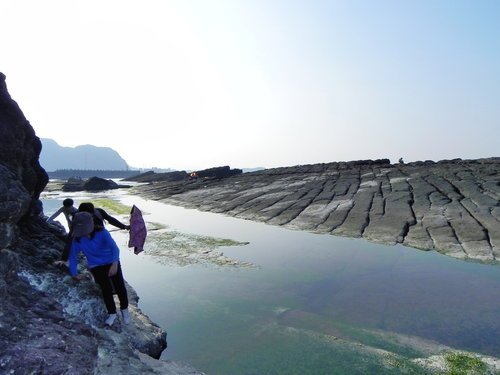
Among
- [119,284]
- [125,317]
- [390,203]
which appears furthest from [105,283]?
[390,203]

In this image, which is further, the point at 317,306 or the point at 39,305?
the point at 317,306

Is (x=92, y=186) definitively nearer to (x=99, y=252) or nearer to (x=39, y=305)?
(x=99, y=252)

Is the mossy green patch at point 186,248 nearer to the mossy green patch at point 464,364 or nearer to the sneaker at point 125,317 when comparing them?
the sneaker at point 125,317

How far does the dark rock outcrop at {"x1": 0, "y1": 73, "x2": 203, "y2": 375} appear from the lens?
16.6ft

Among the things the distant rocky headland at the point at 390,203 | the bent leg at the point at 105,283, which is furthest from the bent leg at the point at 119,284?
the distant rocky headland at the point at 390,203

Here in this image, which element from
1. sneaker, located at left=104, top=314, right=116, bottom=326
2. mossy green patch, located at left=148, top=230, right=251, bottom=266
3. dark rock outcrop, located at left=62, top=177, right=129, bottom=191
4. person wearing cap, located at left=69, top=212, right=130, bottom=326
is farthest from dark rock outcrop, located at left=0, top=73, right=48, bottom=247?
dark rock outcrop, located at left=62, top=177, right=129, bottom=191

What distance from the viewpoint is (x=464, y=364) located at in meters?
7.97

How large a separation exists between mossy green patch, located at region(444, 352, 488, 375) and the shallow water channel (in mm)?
467

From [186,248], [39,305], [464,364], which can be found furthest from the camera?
[186,248]

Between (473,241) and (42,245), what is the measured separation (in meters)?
19.0

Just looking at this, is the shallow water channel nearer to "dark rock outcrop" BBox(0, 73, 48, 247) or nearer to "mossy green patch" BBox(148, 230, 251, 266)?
"mossy green patch" BBox(148, 230, 251, 266)

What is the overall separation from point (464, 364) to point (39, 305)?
8.69 m

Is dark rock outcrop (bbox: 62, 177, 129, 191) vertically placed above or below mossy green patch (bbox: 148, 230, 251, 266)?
above

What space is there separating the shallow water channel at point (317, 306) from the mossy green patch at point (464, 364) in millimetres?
467
